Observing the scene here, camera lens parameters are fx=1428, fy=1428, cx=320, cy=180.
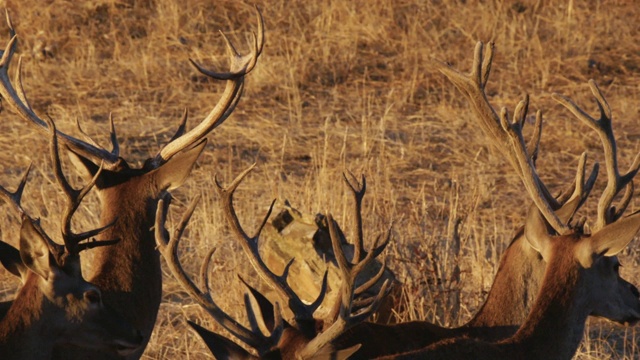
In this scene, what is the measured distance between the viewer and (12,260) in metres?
5.26

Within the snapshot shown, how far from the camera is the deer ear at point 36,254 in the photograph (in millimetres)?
4906

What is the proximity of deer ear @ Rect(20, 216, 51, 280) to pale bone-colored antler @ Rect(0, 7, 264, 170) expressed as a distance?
794 mm

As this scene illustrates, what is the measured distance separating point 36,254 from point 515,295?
185 centimetres

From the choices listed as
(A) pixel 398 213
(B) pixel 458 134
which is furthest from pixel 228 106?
(B) pixel 458 134

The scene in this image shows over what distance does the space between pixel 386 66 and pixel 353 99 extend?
0.78 metres

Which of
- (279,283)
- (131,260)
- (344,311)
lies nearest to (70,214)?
(131,260)

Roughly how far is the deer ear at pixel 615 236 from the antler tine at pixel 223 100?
177 centimetres

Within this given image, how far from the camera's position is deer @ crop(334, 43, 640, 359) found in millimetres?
5277

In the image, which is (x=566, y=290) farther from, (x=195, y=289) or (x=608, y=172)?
(x=195, y=289)

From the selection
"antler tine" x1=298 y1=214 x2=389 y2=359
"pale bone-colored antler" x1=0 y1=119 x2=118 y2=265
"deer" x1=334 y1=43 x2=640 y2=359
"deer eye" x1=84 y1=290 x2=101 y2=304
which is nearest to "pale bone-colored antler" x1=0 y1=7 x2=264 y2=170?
"pale bone-colored antler" x1=0 y1=119 x2=118 y2=265

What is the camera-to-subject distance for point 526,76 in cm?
1165

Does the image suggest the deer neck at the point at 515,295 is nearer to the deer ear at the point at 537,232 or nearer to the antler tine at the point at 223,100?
the deer ear at the point at 537,232

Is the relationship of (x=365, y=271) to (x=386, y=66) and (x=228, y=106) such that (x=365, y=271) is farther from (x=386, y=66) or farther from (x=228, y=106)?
(x=386, y=66)

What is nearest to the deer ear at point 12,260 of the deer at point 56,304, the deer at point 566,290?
the deer at point 56,304
